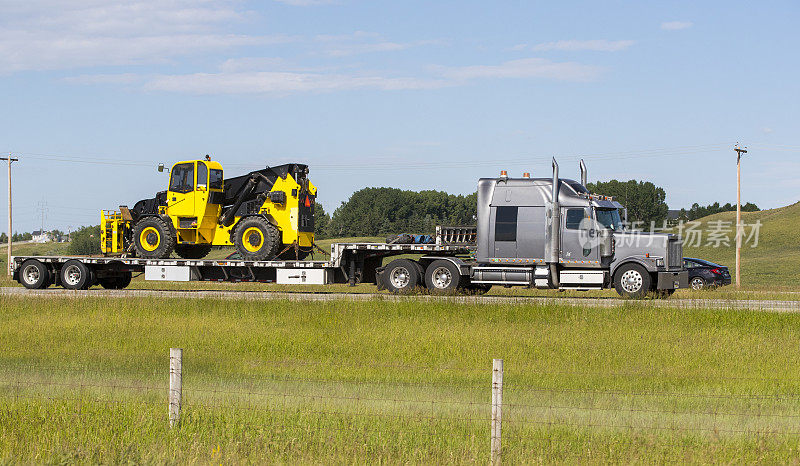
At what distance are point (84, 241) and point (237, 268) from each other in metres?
112

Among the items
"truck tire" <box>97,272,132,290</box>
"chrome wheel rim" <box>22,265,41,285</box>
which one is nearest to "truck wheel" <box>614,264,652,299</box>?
"truck tire" <box>97,272,132,290</box>

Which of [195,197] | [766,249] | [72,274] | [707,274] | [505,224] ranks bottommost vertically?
[707,274]

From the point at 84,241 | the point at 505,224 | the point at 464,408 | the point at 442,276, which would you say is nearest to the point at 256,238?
the point at 442,276

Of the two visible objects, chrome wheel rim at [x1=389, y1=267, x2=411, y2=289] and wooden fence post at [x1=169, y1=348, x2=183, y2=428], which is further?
chrome wheel rim at [x1=389, y1=267, x2=411, y2=289]

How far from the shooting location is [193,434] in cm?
1042

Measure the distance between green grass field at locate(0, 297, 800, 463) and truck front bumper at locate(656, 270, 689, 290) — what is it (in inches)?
104

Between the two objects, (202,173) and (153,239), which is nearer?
(202,173)

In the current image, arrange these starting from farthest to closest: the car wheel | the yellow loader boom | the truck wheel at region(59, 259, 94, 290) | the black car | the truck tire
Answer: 1. the black car
2. the car wheel
3. the truck tire
4. the truck wheel at region(59, 259, 94, 290)
5. the yellow loader boom

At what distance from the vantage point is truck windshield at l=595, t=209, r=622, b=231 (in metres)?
27.1

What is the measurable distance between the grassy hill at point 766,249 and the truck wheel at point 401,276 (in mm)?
49304

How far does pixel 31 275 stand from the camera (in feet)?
107

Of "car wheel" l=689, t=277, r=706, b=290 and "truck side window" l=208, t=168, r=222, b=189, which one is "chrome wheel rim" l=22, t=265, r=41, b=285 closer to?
"truck side window" l=208, t=168, r=222, b=189

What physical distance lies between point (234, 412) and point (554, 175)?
16501 mm

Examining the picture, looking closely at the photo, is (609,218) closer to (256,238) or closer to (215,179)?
(256,238)
